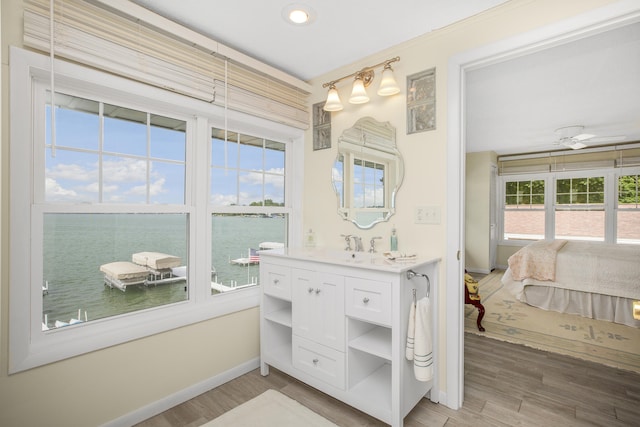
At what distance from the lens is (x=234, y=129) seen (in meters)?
2.47

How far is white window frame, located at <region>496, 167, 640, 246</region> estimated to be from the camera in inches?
221

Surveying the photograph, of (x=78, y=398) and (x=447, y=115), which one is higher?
(x=447, y=115)

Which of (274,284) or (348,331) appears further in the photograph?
(274,284)

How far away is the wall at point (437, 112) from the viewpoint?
1.77 metres

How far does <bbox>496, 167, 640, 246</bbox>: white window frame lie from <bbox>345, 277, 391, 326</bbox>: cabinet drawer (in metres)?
5.94

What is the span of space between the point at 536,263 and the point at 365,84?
3471mm


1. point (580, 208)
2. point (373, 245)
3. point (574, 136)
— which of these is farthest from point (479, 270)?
point (373, 245)

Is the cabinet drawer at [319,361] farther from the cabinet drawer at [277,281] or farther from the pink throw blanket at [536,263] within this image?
the pink throw blanket at [536,263]

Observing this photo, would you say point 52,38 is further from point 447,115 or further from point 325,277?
point 447,115

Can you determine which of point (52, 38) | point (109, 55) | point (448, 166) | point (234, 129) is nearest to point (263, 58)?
point (234, 129)

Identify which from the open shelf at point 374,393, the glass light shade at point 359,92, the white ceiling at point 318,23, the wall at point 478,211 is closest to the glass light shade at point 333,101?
the glass light shade at point 359,92

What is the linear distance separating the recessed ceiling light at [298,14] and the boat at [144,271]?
1.71 m

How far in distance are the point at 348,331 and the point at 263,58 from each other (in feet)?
6.77

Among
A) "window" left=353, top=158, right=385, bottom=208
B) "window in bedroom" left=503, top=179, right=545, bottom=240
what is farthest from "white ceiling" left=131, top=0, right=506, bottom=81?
"window in bedroom" left=503, top=179, right=545, bottom=240
